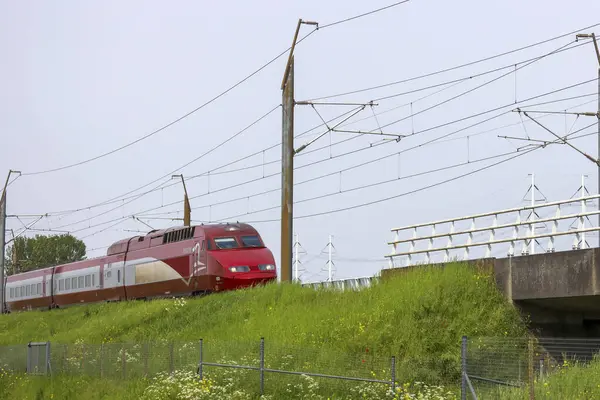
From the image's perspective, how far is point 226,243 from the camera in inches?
1614

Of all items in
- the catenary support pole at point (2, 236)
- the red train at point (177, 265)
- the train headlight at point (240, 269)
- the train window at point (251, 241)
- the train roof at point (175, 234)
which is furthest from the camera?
the catenary support pole at point (2, 236)

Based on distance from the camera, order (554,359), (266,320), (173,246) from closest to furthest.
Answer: (554,359) → (266,320) → (173,246)

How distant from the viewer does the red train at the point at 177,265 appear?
132 ft

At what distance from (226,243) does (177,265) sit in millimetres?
2964

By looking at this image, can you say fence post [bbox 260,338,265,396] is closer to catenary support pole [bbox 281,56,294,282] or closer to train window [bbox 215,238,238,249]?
catenary support pole [bbox 281,56,294,282]

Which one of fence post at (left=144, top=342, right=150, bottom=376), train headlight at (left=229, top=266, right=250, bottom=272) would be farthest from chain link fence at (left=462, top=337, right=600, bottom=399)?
train headlight at (left=229, top=266, right=250, bottom=272)

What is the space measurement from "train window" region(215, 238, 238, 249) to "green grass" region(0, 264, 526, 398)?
5.35 m

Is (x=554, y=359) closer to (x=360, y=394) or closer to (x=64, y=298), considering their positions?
(x=360, y=394)

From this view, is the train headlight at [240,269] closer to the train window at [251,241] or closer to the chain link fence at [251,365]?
the train window at [251,241]

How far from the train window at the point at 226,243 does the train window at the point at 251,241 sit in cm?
54

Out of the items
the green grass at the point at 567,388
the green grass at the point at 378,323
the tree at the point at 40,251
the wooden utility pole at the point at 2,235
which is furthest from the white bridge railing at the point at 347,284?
the tree at the point at 40,251

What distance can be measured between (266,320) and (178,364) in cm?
434

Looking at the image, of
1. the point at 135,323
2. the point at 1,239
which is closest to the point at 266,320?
the point at 135,323

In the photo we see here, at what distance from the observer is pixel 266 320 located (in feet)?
104
